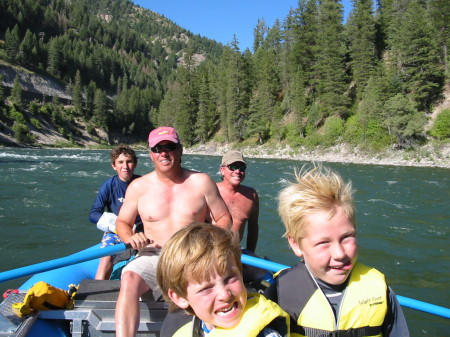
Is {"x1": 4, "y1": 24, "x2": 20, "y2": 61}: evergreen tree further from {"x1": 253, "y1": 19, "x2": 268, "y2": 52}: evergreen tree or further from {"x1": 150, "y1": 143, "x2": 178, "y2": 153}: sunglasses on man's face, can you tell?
{"x1": 150, "y1": 143, "x2": 178, "y2": 153}: sunglasses on man's face

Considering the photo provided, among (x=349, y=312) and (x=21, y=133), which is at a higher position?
(x=21, y=133)

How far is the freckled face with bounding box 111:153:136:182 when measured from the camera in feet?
15.1

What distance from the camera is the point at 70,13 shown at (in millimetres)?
141000

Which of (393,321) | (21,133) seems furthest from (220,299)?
(21,133)

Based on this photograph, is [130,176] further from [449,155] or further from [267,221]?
[449,155]

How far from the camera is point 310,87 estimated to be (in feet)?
179

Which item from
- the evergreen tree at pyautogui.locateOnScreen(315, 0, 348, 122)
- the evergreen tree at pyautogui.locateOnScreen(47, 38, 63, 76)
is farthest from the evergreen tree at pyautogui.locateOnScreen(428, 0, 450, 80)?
the evergreen tree at pyautogui.locateOnScreen(47, 38, 63, 76)

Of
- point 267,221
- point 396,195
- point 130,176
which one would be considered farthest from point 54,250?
point 396,195

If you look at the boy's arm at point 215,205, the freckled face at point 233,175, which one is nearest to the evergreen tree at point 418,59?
the freckled face at point 233,175

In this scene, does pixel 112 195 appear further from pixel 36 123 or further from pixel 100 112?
pixel 100 112

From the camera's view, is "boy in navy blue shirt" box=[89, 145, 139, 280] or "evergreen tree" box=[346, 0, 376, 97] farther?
"evergreen tree" box=[346, 0, 376, 97]

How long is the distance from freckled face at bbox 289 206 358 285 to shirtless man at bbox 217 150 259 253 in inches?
102

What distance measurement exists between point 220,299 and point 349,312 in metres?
0.65

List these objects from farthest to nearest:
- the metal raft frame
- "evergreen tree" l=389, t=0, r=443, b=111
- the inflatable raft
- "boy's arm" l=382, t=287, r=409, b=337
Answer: "evergreen tree" l=389, t=0, r=443, b=111 < the metal raft frame < the inflatable raft < "boy's arm" l=382, t=287, r=409, b=337
